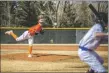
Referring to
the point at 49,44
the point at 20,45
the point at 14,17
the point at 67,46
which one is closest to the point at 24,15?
the point at 14,17

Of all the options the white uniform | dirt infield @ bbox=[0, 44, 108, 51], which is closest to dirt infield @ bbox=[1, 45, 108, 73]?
dirt infield @ bbox=[0, 44, 108, 51]

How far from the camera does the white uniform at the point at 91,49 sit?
6.48 m

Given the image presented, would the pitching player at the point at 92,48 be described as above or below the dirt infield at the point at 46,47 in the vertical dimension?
above

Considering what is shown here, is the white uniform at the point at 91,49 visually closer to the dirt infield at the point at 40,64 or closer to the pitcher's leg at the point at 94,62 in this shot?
the pitcher's leg at the point at 94,62

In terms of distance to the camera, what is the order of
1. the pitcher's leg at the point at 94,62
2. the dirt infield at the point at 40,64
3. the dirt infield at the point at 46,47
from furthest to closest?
the dirt infield at the point at 46,47 < the dirt infield at the point at 40,64 < the pitcher's leg at the point at 94,62

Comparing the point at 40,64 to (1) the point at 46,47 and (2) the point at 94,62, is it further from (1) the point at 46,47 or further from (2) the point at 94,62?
(1) the point at 46,47

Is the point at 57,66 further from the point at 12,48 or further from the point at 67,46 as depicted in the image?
the point at 67,46

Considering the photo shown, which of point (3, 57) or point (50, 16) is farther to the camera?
point (50, 16)

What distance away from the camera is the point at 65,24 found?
1470 centimetres

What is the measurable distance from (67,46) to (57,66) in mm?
6406

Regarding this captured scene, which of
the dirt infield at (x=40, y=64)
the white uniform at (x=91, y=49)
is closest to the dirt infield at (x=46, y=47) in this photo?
the dirt infield at (x=40, y=64)

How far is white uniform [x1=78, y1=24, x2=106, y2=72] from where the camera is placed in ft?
21.3

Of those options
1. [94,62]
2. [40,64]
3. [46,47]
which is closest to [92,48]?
[94,62]

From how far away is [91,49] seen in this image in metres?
6.59
